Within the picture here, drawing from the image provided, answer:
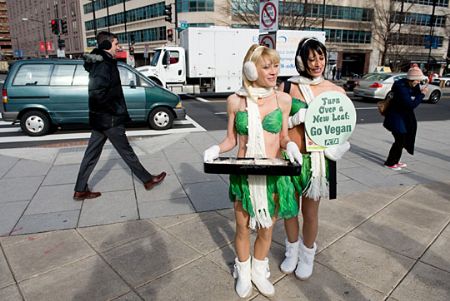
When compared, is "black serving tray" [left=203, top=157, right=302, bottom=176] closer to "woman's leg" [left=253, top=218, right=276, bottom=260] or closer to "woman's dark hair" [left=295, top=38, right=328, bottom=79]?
"woman's leg" [left=253, top=218, right=276, bottom=260]

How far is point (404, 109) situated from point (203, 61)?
12058mm

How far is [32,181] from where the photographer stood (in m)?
5.09

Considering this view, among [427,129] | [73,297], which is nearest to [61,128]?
[73,297]

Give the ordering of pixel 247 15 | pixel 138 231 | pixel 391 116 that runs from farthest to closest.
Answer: pixel 247 15 → pixel 391 116 → pixel 138 231

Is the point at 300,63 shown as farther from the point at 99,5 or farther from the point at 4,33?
the point at 4,33

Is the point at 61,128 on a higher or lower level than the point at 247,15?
lower

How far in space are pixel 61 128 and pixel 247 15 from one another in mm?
29385

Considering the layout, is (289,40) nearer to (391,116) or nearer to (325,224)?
(391,116)

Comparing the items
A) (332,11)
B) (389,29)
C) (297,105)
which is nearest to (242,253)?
(297,105)

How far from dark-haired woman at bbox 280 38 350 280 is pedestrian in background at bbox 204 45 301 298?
0.60 ft

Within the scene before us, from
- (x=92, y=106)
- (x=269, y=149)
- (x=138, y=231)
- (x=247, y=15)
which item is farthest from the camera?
(x=247, y=15)

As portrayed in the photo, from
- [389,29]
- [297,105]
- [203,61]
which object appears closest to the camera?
[297,105]

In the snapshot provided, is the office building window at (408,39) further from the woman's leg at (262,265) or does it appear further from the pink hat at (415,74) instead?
the woman's leg at (262,265)

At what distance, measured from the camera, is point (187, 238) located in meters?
3.33
